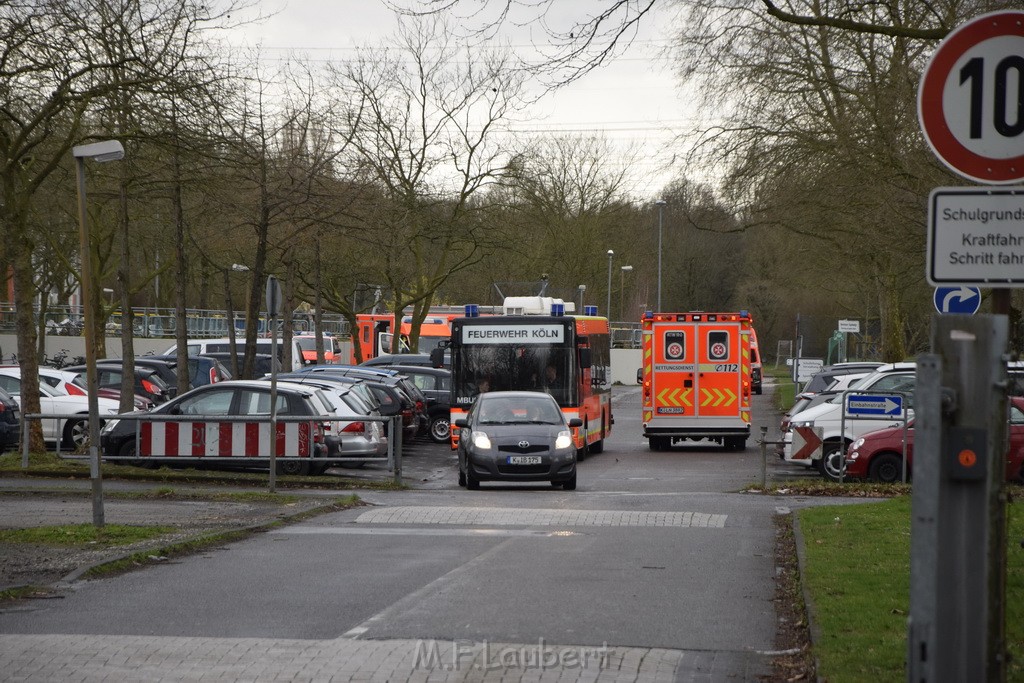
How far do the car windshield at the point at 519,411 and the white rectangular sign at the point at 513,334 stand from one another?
5.73 metres

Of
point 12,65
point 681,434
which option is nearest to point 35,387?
point 12,65

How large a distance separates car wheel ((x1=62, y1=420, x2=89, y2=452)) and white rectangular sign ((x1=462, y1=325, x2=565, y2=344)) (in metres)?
7.55

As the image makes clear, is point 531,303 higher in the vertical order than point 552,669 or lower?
higher

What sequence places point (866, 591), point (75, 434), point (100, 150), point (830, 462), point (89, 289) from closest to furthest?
point (866, 591)
point (100, 150)
point (89, 289)
point (830, 462)
point (75, 434)

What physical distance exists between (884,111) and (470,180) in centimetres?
1886

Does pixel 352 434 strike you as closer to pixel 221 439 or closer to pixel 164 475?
pixel 221 439

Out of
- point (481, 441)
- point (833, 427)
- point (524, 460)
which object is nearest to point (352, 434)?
point (481, 441)

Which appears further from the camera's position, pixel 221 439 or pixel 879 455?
pixel 879 455

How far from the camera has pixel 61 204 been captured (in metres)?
30.1

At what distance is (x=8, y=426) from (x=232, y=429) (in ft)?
16.4

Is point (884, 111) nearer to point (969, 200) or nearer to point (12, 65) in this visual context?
point (12, 65)

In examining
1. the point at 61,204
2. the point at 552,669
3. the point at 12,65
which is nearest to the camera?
the point at 552,669

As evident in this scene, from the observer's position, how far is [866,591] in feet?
30.9

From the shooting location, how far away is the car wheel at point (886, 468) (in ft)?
68.6
